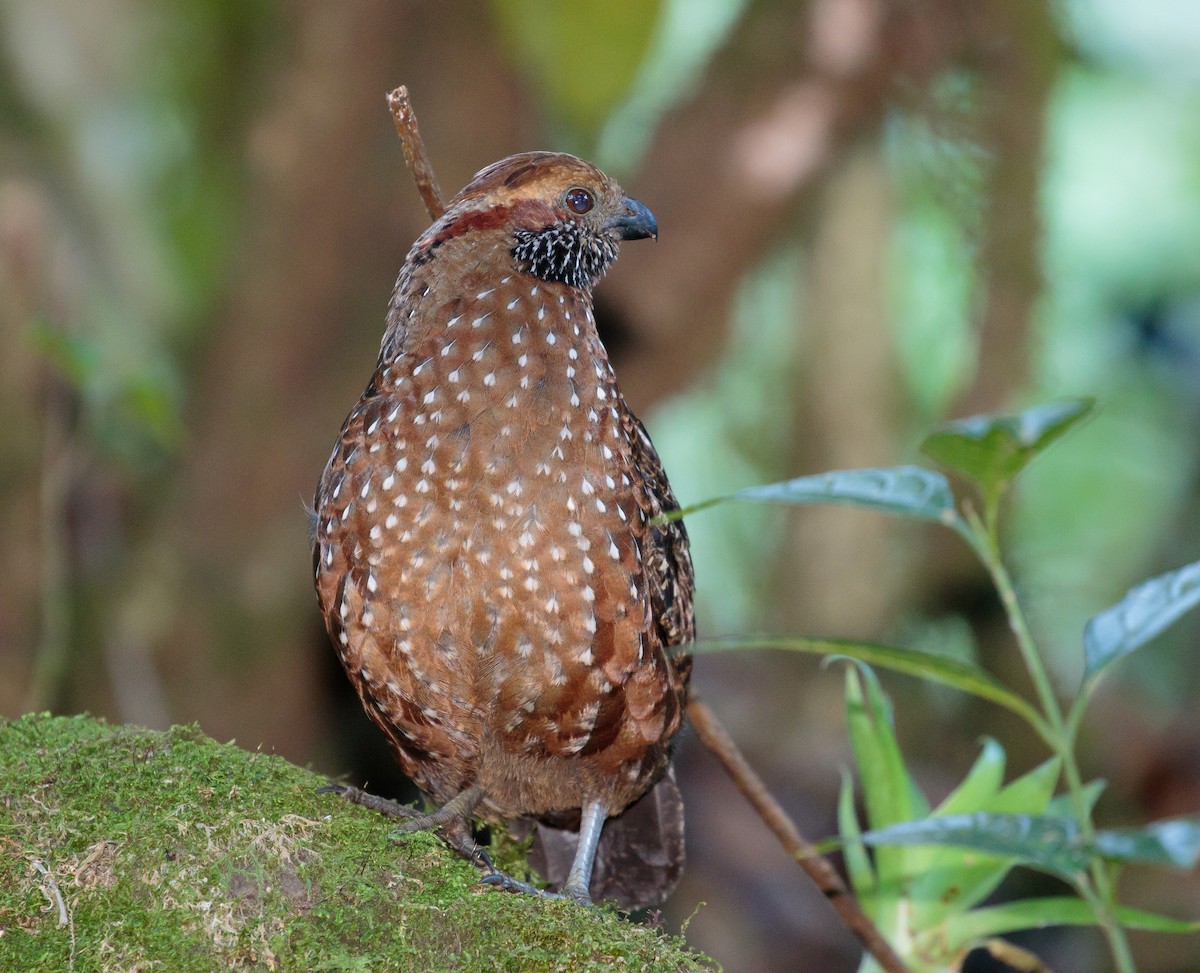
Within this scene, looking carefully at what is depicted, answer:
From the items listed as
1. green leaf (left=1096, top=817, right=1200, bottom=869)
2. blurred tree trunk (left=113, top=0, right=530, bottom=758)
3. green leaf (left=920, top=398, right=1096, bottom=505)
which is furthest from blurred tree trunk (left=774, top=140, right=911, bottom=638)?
green leaf (left=1096, top=817, right=1200, bottom=869)

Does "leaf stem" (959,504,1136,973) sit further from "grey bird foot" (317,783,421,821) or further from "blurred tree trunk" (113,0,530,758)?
"blurred tree trunk" (113,0,530,758)

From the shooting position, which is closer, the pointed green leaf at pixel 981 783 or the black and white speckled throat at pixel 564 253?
the pointed green leaf at pixel 981 783

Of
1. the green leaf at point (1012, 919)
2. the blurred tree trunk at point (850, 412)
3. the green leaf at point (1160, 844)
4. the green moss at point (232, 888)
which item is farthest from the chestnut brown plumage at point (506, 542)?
the blurred tree trunk at point (850, 412)

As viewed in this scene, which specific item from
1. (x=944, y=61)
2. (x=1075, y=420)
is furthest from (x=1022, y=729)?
(x=1075, y=420)

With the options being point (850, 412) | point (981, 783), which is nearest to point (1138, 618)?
point (981, 783)

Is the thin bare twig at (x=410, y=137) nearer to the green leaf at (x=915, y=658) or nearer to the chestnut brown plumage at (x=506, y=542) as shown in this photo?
the chestnut brown plumage at (x=506, y=542)
